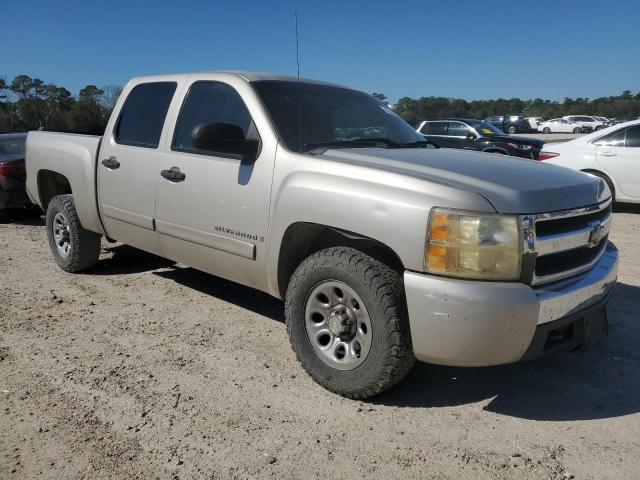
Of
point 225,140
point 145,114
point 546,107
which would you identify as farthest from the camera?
point 546,107

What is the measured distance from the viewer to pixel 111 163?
4758mm

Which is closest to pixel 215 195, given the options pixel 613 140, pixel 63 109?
pixel 613 140

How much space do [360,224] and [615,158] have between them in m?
7.39

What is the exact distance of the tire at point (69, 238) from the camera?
17.8 feet

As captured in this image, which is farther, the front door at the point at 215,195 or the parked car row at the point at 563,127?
the parked car row at the point at 563,127

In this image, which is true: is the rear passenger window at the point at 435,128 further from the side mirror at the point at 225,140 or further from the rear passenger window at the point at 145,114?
the side mirror at the point at 225,140

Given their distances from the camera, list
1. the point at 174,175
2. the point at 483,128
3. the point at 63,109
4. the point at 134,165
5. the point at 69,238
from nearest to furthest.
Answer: the point at 174,175
the point at 134,165
the point at 69,238
the point at 483,128
the point at 63,109

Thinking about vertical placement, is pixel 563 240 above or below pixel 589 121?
below

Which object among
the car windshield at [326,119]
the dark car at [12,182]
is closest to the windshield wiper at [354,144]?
the car windshield at [326,119]

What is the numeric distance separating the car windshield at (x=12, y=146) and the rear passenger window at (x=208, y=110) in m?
6.48

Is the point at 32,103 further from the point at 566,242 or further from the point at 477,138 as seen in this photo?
the point at 566,242

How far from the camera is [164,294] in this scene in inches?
198

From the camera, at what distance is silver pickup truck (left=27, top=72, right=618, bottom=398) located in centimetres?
264

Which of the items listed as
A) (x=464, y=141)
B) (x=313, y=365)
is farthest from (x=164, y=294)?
(x=464, y=141)
